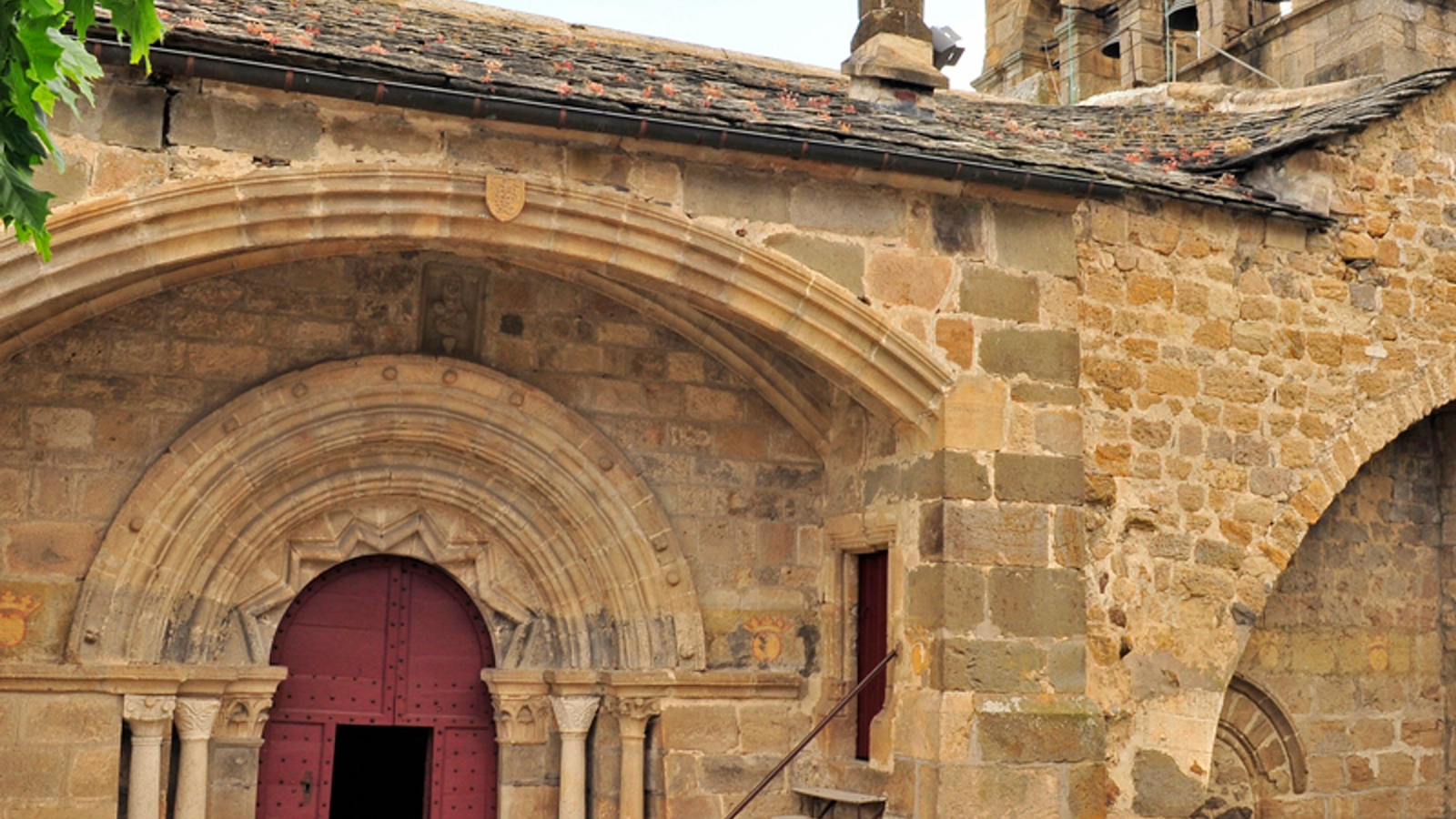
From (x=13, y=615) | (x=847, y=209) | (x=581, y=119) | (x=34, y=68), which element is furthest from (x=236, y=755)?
(x=34, y=68)

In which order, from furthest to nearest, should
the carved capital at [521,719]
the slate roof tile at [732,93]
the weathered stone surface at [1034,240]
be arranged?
the carved capital at [521,719], the weathered stone surface at [1034,240], the slate roof tile at [732,93]

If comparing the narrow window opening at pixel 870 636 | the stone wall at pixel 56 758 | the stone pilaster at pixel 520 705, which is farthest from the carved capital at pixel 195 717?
the narrow window opening at pixel 870 636

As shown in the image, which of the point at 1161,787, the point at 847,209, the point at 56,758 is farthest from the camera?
the point at 1161,787

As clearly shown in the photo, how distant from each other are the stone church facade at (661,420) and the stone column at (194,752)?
18 mm

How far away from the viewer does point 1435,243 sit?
8102 millimetres

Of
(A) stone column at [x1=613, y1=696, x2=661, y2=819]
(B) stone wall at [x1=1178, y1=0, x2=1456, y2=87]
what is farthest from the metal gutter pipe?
(B) stone wall at [x1=1178, y1=0, x2=1456, y2=87]

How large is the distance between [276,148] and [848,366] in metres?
2.35

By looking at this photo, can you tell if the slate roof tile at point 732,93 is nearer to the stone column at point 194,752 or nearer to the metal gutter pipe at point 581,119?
the metal gutter pipe at point 581,119

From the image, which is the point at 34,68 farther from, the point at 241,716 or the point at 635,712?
the point at 635,712

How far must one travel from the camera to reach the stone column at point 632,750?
720cm

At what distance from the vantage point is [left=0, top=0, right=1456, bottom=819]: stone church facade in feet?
20.0

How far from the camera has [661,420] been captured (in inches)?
295

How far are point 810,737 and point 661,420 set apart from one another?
5.26ft

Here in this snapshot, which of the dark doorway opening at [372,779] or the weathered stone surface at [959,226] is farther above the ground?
the weathered stone surface at [959,226]
